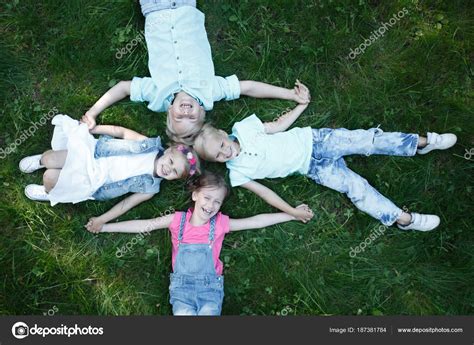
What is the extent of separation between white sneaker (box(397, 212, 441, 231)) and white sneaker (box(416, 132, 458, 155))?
651mm

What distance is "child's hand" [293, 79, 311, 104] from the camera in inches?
207

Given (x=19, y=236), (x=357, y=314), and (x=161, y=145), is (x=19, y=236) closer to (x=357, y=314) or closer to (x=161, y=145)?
(x=161, y=145)

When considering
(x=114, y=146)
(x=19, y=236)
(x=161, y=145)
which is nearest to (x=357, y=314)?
(x=161, y=145)

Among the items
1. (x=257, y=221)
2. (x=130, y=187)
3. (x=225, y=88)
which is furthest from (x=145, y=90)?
(x=257, y=221)

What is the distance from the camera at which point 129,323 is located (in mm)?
5008

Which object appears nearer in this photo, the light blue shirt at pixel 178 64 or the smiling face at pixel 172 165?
the smiling face at pixel 172 165

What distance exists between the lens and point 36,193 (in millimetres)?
5156

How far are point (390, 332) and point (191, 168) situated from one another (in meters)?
2.46

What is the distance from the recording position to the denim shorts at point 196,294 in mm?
4910

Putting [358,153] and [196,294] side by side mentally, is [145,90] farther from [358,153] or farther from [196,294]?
[358,153]

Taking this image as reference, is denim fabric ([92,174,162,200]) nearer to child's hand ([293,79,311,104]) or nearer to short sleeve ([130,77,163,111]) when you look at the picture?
short sleeve ([130,77,163,111])

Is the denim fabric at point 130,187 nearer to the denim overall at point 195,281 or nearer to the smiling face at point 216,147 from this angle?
the denim overall at point 195,281
